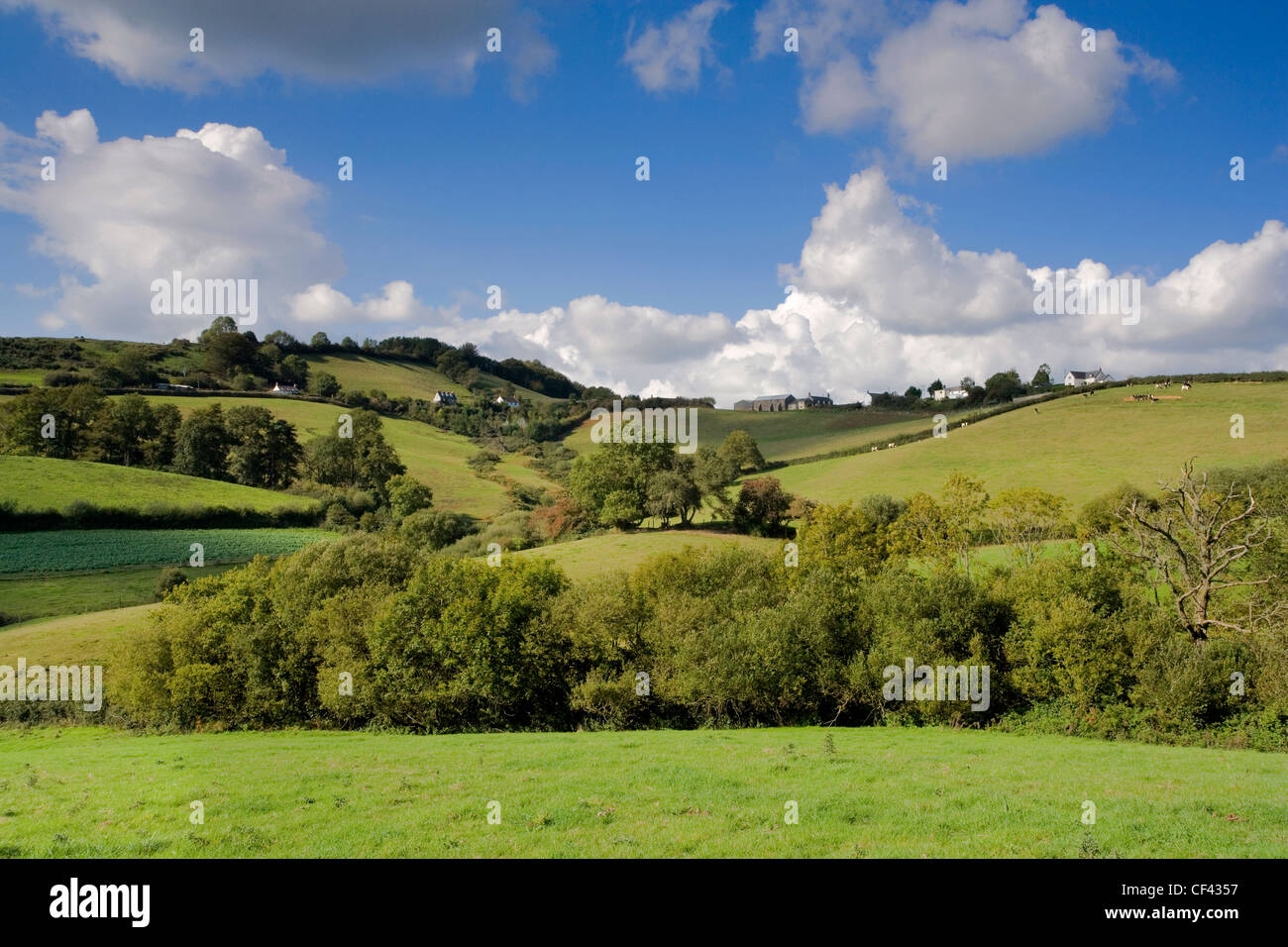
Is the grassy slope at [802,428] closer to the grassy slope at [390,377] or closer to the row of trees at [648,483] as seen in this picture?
the row of trees at [648,483]

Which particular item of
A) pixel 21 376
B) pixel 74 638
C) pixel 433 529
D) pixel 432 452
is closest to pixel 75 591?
pixel 74 638

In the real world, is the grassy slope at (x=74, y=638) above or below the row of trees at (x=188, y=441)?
below

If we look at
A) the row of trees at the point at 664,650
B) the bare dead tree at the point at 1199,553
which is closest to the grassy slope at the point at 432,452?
the row of trees at the point at 664,650

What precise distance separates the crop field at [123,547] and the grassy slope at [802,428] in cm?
6369

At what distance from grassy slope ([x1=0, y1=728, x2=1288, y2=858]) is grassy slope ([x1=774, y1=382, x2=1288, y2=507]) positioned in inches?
2439

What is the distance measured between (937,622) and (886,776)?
20.3 m

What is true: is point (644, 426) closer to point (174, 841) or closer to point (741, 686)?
point (741, 686)

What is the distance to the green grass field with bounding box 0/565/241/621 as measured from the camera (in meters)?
55.1

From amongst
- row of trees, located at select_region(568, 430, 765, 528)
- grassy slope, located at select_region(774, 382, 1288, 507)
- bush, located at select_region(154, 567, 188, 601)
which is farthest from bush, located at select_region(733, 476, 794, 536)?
bush, located at select_region(154, 567, 188, 601)

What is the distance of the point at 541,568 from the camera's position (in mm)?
44844

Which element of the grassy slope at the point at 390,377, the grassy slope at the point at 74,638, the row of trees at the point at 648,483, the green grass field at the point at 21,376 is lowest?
the grassy slope at the point at 74,638

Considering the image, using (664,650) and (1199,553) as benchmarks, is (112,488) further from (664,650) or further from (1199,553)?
(1199,553)

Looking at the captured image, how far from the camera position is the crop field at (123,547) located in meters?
62.5
